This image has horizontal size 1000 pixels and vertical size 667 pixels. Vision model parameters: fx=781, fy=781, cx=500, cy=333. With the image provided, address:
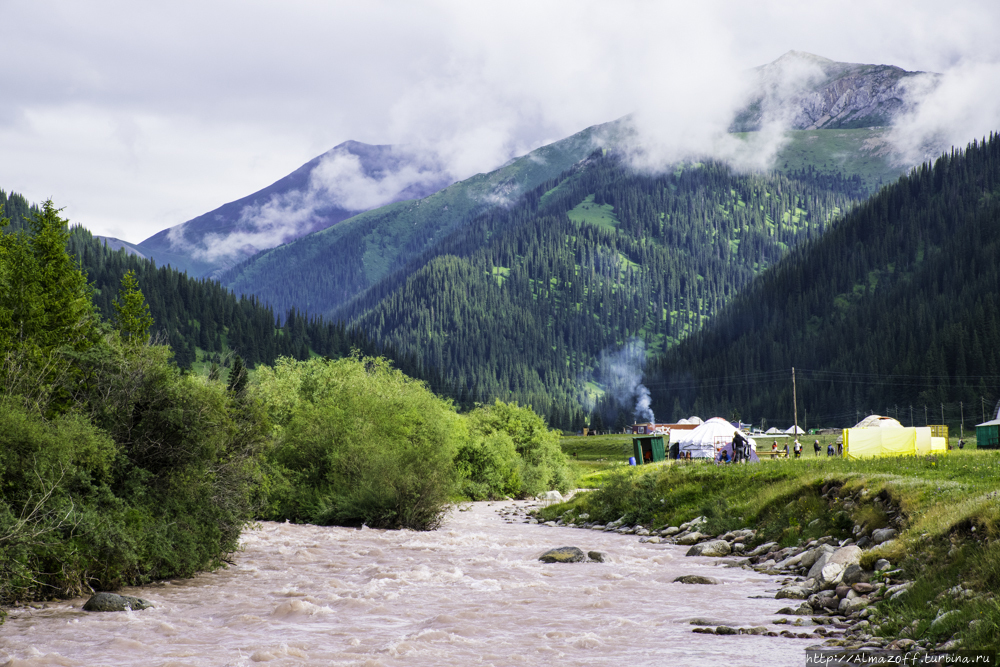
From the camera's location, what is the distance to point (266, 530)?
40688 millimetres

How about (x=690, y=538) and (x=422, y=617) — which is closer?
(x=422, y=617)

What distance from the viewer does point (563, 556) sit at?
2994 centimetres

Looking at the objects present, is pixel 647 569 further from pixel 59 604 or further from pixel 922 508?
pixel 59 604

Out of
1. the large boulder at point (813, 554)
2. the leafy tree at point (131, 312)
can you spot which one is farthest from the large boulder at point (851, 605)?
the leafy tree at point (131, 312)

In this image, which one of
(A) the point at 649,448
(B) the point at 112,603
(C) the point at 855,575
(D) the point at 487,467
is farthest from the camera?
(A) the point at 649,448

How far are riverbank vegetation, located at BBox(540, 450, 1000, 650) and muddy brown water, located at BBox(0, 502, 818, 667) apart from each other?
114 inches

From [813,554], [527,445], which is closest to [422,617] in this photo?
[813,554]

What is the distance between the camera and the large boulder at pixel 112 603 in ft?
65.4

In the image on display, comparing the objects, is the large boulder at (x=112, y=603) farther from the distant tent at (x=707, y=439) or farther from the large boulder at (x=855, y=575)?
the distant tent at (x=707, y=439)

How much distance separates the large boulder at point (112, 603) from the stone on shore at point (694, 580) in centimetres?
1533

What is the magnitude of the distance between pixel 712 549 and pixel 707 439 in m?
66.8

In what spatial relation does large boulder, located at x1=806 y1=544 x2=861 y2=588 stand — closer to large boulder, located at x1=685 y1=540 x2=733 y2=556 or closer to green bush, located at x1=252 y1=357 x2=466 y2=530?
large boulder, located at x1=685 y1=540 x2=733 y2=556

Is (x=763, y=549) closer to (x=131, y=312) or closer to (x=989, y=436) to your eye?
(x=131, y=312)

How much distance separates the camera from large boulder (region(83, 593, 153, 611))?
19.9 metres
